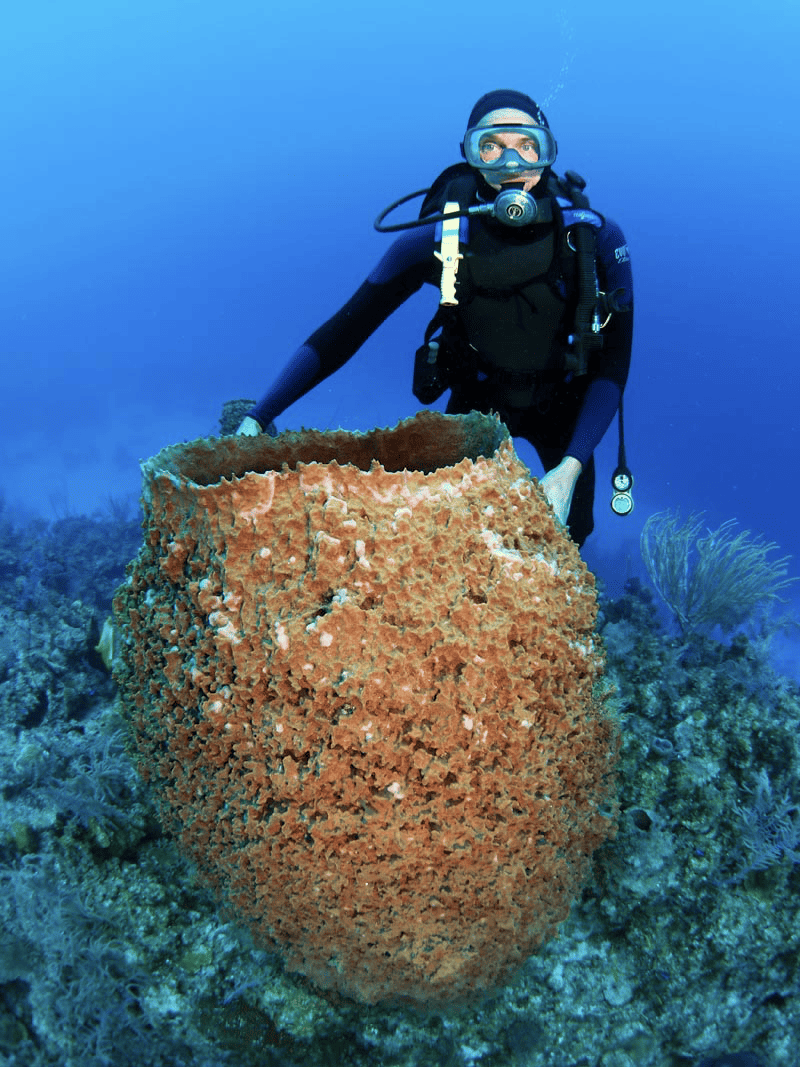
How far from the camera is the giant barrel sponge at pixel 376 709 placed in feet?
5.42

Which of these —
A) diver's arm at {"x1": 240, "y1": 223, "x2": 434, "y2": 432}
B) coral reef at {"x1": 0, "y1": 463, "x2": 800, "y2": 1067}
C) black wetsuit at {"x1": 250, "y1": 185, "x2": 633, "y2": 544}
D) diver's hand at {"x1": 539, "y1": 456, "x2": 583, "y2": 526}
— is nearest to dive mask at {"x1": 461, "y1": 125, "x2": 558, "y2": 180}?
black wetsuit at {"x1": 250, "y1": 185, "x2": 633, "y2": 544}

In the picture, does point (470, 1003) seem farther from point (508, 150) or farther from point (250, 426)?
point (508, 150)

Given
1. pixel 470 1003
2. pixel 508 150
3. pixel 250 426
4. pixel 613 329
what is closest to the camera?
pixel 470 1003

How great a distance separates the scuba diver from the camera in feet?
11.5

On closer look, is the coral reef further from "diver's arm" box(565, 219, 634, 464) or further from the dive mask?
the dive mask

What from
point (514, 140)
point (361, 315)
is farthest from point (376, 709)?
point (514, 140)

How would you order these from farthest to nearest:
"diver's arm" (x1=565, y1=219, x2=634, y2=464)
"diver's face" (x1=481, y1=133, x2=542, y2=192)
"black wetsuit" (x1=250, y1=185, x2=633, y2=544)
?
"diver's face" (x1=481, y1=133, x2=542, y2=192)
"black wetsuit" (x1=250, y1=185, x2=633, y2=544)
"diver's arm" (x1=565, y1=219, x2=634, y2=464)

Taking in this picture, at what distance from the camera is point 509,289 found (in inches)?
148

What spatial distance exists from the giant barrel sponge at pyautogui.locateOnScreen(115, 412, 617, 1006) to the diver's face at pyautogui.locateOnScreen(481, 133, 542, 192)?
2.51 meters

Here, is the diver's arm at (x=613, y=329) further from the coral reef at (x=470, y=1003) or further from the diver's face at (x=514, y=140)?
the coral reef at (x=470, y=1003)

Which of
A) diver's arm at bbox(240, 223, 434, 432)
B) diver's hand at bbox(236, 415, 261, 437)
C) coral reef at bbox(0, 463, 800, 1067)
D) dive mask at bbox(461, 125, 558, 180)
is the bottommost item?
coral reef at bbox(0, 463, 800, 1067)

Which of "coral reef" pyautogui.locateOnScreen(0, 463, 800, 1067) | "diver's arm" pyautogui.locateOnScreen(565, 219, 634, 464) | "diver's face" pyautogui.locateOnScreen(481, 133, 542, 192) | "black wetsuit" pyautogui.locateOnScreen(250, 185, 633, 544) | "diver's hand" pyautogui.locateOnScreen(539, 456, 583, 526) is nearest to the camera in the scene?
"coral reef" pyautogui.locateOnScreen(0, 463, 800, 1067)

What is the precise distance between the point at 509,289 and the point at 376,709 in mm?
2910

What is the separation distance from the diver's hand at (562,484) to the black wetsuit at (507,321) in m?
0.65
